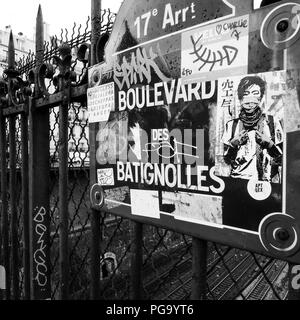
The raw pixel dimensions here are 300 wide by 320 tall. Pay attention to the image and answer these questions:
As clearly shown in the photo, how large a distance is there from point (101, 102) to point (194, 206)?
0.73 meters

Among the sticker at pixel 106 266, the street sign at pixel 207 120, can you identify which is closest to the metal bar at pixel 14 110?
the street sign at pixel 207 120

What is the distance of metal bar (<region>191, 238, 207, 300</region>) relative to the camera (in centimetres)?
116

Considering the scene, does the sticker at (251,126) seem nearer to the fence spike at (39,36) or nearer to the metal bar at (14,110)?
the fence spike at (39,36)

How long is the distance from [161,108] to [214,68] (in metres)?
0.28

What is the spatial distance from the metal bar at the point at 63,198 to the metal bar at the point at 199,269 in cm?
98

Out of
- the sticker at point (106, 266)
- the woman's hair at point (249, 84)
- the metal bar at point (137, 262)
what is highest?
the woman's hair at point (249, 84)

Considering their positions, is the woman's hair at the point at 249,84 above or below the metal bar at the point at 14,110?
below

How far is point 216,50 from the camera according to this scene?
3.41 feet

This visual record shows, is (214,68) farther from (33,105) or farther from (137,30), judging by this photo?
(33,105)

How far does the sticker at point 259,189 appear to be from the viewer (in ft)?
3.06

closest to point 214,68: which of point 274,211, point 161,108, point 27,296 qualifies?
point 161,108

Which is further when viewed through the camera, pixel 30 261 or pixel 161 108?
pixel 30 261

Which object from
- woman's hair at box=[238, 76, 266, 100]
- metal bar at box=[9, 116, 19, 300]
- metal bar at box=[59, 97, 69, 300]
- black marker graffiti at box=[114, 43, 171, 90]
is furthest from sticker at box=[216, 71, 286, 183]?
metal bar at box=[9, 116, 19, 300]
